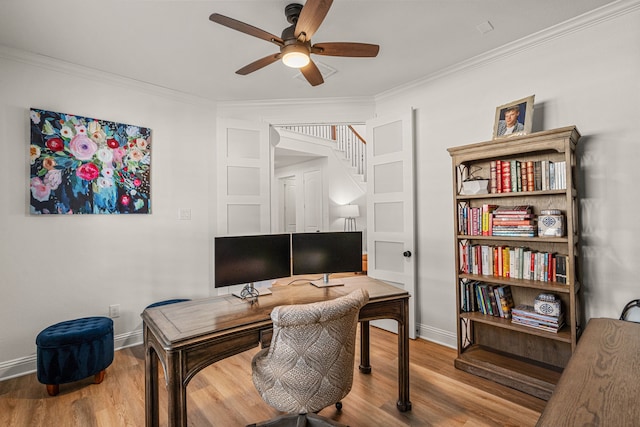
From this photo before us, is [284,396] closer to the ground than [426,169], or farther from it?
closer to the ground

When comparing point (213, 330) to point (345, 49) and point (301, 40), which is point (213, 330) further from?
point (345, 49)

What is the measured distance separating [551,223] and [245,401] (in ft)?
7.89

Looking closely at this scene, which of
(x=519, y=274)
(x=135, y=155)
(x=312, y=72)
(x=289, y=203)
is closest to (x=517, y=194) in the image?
(x=519, y=274)

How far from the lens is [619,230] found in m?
2.17

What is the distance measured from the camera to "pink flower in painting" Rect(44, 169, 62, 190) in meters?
2.67

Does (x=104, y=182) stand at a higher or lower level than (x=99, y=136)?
lower

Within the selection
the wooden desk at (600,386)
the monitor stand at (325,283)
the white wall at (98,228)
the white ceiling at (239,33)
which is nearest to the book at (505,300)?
the monitor stand at (325,283)

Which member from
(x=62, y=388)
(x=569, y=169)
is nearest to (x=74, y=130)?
(x=62, y=388)

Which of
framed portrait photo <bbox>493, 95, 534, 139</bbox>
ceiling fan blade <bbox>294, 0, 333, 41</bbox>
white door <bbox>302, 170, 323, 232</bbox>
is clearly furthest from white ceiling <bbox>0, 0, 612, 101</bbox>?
white door <bbox>302, 170, 323, 232</bbox>

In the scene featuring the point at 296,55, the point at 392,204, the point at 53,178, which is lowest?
the point at 392,204

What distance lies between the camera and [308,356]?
1.47 meters

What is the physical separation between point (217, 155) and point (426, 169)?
2.22 m

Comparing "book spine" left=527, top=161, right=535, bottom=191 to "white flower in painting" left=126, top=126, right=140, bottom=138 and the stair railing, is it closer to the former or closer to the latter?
"white flower in painting" left=126, top=126, right=140, bottom=138

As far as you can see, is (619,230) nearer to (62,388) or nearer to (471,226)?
(471,226)
